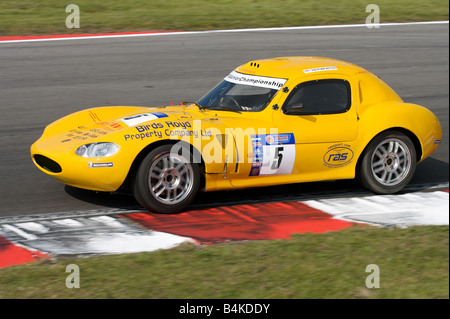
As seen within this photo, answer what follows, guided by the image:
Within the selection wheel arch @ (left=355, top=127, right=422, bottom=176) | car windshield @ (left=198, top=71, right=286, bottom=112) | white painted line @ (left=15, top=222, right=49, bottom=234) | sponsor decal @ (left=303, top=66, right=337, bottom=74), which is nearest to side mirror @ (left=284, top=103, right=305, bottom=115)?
car windshield @ (left=198, top=71, right=286, bottom=112)

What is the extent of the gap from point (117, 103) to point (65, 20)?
17.2 ft

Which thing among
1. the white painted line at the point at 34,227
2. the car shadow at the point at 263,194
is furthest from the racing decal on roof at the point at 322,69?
the white painted line at the point at 34,227

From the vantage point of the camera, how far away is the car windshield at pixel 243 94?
7645 mm

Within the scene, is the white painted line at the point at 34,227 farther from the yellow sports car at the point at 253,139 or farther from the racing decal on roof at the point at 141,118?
the racing decal on roof at the point at 141,118

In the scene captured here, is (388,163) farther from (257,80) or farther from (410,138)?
(257,80)

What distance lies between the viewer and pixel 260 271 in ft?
18.0

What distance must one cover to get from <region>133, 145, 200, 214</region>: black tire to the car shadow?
40 cm

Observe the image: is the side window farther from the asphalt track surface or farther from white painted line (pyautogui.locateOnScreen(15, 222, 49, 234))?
white painted line (pyautogui.locateOnScreen(15, 222, 49, 234))

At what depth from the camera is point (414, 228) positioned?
6727mm

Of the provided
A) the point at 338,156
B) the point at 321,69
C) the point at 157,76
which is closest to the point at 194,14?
the point at 157,76

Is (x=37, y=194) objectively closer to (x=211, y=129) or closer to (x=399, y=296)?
(x=211, y=129)

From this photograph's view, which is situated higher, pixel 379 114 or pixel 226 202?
pixel 379 114
